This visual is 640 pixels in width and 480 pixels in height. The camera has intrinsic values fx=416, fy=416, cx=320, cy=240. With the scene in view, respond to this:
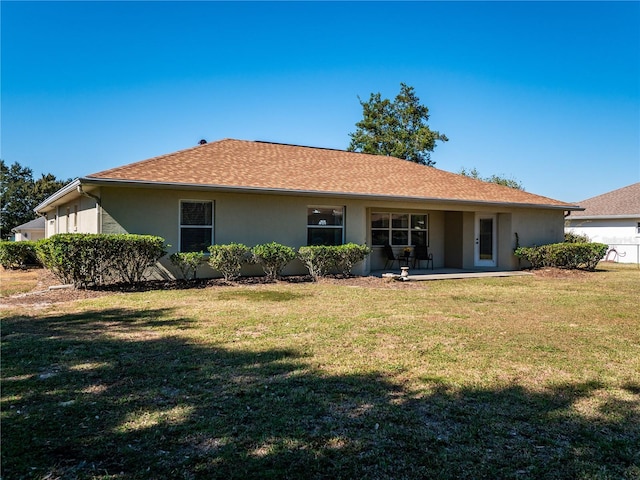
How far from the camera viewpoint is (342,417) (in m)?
3.36

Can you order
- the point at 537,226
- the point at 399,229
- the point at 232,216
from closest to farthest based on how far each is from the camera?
the point at 232,216 < the point at 399,229 < the point at 537,226

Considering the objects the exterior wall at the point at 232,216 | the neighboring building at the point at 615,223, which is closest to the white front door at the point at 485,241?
the exterior wall at the point at 232,216

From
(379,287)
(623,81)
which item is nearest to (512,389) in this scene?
(379,287)

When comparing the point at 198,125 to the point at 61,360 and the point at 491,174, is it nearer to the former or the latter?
the point at 61,360

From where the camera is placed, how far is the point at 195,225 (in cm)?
1227

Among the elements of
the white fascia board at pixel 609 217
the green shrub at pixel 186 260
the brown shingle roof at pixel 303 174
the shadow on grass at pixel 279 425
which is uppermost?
the brown shingle roof at pixel 303 174

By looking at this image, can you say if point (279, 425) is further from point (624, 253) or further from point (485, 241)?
point (624, 253)

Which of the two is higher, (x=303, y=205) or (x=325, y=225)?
(x=303, y=205)

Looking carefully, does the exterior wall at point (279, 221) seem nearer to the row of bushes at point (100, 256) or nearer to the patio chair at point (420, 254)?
the patio chair at point (420, 254)

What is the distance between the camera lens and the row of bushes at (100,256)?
9609 mm

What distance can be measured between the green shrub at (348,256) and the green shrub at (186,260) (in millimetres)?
4231

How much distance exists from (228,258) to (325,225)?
3766 mm

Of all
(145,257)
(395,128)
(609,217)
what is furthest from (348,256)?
(395,128)

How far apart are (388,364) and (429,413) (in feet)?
4.19
